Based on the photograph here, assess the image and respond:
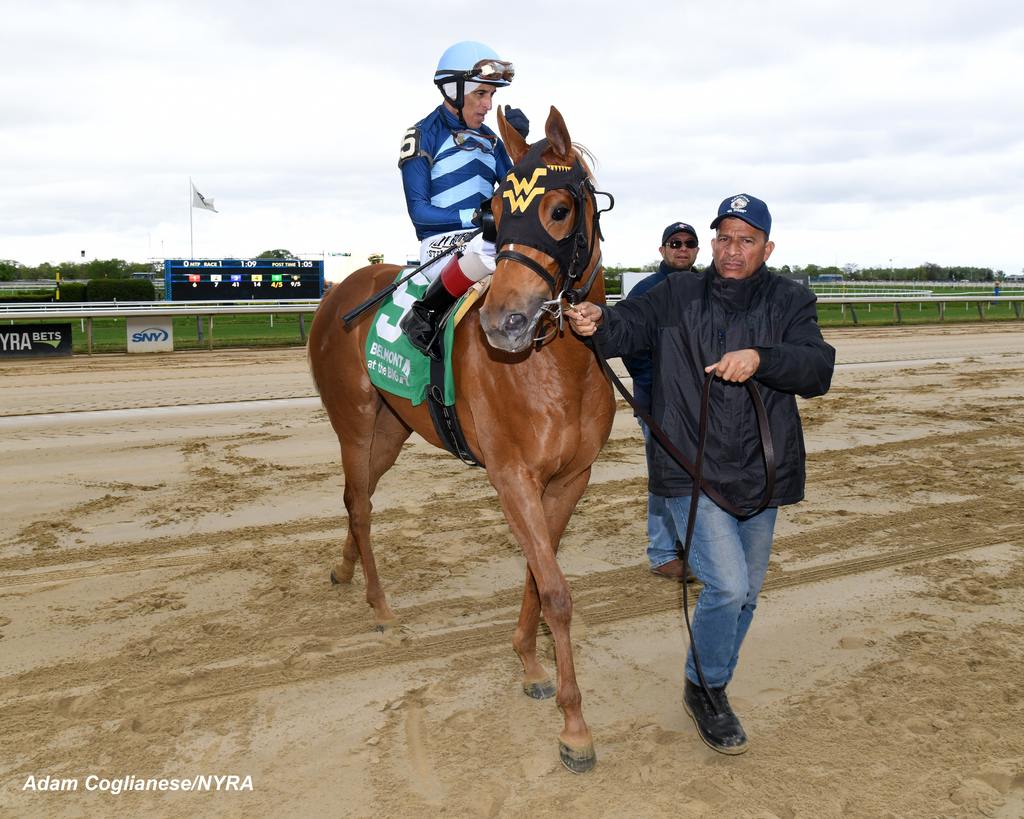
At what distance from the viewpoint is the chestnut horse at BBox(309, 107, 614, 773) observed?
2916mm

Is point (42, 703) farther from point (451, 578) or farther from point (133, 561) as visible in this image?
point (451, 578)

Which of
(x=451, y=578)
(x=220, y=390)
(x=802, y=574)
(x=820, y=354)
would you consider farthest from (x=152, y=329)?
(x=820, y=354)

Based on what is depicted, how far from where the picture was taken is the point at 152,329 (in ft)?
54.5

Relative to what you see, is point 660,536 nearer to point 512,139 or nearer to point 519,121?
point 519,121

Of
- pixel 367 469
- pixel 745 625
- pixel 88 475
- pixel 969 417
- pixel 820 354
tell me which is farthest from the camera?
pixel 969 417

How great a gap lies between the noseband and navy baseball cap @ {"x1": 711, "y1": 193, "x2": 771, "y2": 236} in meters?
0.50

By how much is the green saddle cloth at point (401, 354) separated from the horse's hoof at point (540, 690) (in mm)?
1290

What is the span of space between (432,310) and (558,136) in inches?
43.3

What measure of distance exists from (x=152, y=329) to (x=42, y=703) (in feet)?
46.8

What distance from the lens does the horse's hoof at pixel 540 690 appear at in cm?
370

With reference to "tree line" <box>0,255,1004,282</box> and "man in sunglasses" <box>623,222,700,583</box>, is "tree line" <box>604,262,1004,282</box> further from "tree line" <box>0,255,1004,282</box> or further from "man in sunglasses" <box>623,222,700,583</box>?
"man in sunglasses" <box>623,222,700,583</box>

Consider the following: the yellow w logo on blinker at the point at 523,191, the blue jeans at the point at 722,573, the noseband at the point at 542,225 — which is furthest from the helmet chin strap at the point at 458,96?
the blue jeans at the point at 722,573

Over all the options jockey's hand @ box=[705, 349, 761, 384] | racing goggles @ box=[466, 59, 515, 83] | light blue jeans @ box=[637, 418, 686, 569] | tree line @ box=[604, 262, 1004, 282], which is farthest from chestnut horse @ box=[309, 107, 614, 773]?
tree line @ box=[604, 262, 1004, 282]

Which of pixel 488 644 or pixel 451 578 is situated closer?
pixel 488 644
